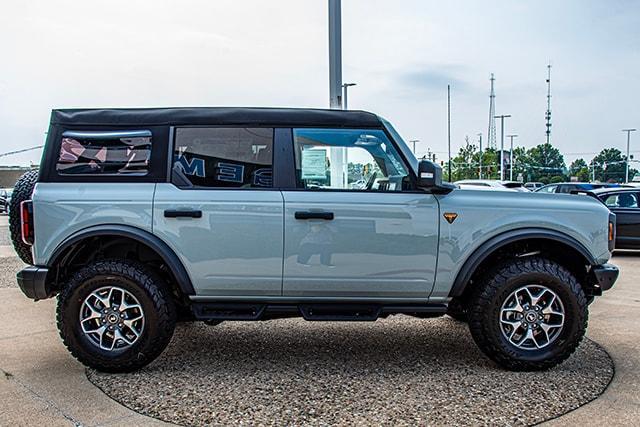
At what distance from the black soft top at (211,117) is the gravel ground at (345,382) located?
192 centimetres

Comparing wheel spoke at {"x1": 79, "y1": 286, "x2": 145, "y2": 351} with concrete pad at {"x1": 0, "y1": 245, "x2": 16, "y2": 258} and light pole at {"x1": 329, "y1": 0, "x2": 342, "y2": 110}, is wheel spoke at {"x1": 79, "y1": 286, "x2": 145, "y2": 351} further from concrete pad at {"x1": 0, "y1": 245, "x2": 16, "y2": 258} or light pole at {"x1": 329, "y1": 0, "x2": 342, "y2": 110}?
concrete pad at {"x1": 0, "y1": 245, "x2": 16, "y2": 258}

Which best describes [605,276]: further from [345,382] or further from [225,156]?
[225,156]

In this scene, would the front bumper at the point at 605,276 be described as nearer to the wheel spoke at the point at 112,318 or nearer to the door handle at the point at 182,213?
the door handle at the point at 182,213

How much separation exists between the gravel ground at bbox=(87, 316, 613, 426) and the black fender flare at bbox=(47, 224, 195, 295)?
786 mm

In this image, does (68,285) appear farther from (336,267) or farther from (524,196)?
(524,196)

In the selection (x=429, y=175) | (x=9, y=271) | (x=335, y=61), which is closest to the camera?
(x=429, y=175)

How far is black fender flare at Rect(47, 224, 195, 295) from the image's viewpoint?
4359 mm

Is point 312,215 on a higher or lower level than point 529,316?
higher

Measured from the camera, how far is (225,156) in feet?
14.8

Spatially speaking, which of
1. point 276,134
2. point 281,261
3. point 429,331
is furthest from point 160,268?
point 429,331

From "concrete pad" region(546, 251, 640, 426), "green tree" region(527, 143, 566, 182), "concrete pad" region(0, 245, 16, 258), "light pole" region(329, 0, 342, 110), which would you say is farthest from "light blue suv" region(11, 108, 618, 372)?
"green tree" region(527, 143, 566, 182)

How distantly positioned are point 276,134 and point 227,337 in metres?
2.10

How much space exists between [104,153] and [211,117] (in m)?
0.87

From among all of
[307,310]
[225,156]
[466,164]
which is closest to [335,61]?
[225,156]
